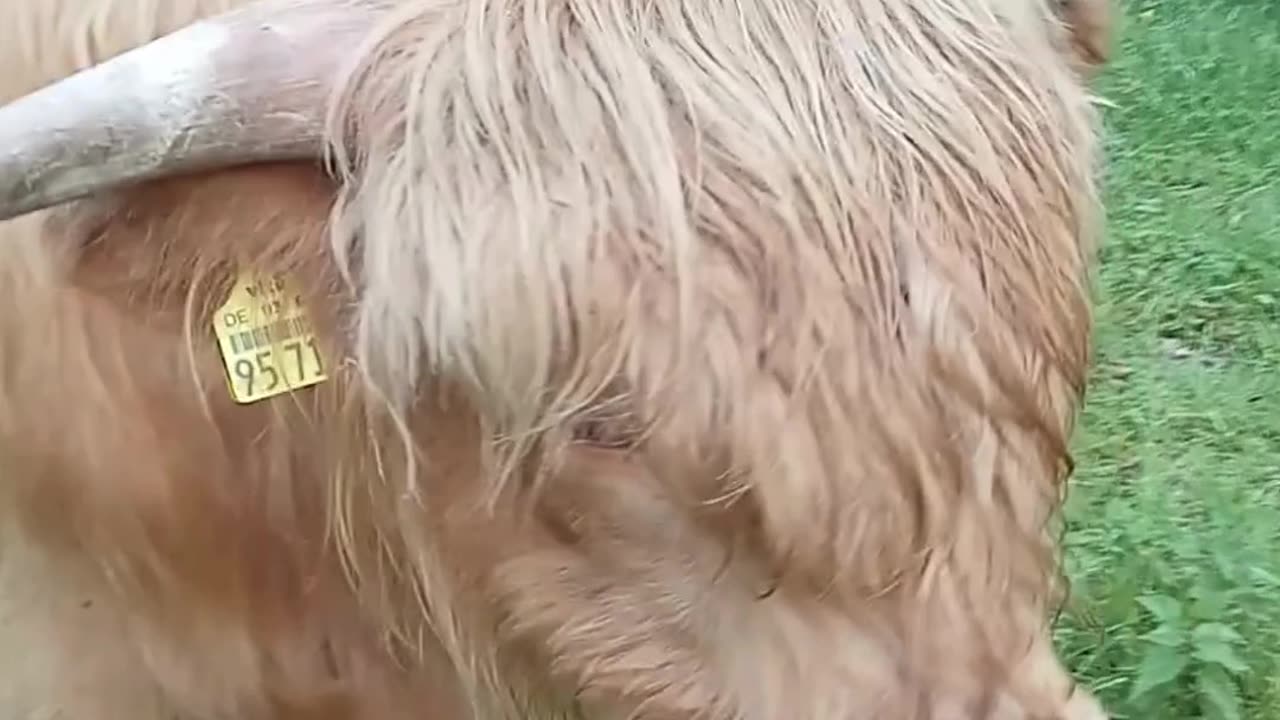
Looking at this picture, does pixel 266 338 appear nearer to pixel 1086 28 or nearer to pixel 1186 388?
pixel 1086 28

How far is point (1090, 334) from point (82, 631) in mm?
905

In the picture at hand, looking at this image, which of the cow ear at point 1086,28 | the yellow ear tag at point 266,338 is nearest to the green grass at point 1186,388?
the cow ear at point 1086,28

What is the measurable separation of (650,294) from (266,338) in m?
0.29

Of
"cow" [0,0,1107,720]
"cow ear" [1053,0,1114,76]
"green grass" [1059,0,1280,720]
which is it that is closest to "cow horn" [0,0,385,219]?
"cow" [0,0,1107,720]

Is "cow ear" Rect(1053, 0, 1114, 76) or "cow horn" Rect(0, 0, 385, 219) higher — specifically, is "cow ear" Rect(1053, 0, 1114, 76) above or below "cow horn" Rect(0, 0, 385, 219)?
below

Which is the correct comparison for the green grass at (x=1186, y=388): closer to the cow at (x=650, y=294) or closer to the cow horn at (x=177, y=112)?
the cow at (x=650, y=294)

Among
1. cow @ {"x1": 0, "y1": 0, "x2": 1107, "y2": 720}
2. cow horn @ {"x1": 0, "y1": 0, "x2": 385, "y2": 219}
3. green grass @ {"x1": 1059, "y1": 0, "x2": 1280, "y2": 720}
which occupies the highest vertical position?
cow horn @ {"x1": 0, "y1": 0, "x2": 385, "y2": 219}

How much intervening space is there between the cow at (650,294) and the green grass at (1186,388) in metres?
0.90

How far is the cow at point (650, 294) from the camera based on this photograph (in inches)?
52.7

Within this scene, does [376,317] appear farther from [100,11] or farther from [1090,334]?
[1090,334]

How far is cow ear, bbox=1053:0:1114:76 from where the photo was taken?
1.66 metres

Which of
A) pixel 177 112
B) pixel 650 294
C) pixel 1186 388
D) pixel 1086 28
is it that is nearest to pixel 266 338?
pixel 177 112

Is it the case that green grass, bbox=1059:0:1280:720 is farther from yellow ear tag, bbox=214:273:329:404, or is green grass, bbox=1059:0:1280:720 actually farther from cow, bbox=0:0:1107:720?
yellow ear tag, bbox=214:273:329:404

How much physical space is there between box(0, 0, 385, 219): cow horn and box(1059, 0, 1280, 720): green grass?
1.33 m
